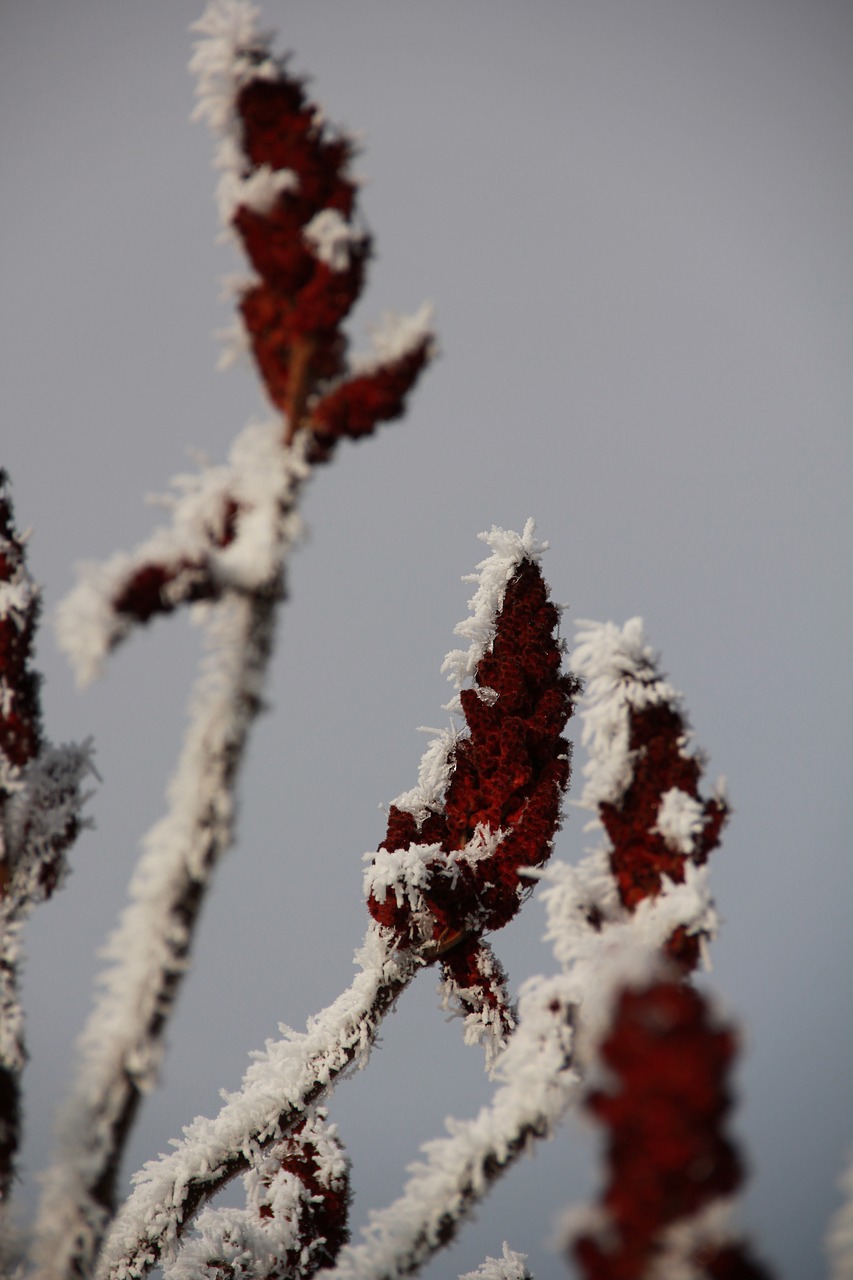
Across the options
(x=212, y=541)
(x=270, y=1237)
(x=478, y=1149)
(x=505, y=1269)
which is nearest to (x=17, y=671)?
(x=212, y=541)

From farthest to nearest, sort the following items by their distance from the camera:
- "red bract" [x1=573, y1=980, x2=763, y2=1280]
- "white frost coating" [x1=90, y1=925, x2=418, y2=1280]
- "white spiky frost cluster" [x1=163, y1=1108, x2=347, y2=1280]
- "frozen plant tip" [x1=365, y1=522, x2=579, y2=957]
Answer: "white spiky frost cluster" [x1=163, y1=1108, x2=347, y2=1280] → "frozen plant tip" [x1=365, y1=522, x2=579, y2=957] → "white frost coating" [x1=90, y1=925, x2=418, y2=1280] → "red bract" [x1=573, y1=980, x2=763, y2=1280]

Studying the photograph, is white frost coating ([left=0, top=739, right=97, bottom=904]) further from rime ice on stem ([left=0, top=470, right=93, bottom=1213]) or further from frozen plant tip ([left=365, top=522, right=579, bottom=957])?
frozen plant tip ([left=365, top=522, right=579, bottom=957])

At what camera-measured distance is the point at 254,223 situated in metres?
2.45

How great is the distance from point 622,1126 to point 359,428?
1578 millimetres

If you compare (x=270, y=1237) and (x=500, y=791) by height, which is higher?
(x=500, y=791)

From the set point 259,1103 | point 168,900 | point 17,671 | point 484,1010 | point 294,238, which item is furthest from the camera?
point 484,1010

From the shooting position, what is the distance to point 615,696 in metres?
2.77

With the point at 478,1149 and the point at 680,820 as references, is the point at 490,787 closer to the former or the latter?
the point at 680,820

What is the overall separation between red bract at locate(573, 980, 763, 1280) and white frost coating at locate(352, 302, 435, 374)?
151 centimetres

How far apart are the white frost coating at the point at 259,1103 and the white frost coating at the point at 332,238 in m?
2.32

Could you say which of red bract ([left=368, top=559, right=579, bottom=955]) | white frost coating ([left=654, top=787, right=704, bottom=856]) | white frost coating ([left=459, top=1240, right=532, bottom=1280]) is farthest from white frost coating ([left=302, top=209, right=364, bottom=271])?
white frost coating ([left=459, top=1240, right=532, bottom=1280])

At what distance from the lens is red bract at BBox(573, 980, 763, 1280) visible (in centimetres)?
179

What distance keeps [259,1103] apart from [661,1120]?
6.62 ft

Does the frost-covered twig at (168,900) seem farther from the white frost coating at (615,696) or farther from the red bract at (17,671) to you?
the white frost coating at (615,696)
